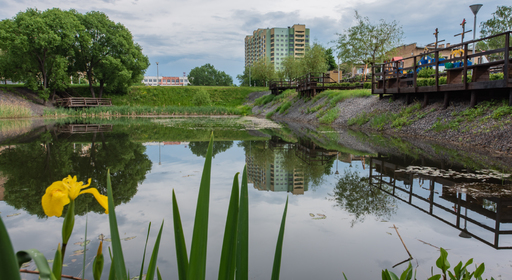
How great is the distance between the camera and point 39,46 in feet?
104

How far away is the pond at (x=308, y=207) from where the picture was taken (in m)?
2.81

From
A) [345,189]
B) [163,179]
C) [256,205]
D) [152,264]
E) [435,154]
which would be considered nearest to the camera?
[152,264]

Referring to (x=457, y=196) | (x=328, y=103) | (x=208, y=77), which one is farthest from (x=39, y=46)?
(x=208, y=77)

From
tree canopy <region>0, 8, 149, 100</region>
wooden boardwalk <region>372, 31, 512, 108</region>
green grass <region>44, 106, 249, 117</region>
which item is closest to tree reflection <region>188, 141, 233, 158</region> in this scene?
wooden boardwalk <region>372, 31, 512, 108</region>

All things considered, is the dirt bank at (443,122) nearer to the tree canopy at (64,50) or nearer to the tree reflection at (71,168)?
the tree reflection at (71,168)

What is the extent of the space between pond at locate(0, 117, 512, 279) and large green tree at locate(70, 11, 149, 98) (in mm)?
31439

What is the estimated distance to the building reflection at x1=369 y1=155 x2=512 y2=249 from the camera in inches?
134

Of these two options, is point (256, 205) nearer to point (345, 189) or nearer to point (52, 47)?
point (345, 189)

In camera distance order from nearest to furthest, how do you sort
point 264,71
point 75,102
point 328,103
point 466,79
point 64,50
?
point 466,79 → point 328,103 → point 75,102 → point 64,50 → point 264,71

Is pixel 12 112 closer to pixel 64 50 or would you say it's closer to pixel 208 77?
pixel 64 50

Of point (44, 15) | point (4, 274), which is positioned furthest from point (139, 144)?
point (44, 15)

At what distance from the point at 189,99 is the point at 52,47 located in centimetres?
1701

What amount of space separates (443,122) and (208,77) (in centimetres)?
9001

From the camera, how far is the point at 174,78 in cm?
15888
